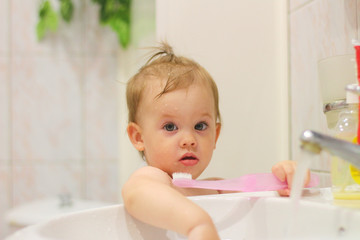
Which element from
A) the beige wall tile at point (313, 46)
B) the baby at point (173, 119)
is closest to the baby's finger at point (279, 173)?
the baby at point (173, 119)

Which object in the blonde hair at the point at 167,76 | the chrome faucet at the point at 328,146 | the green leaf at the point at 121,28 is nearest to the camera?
the chrome faucet at the point at 328,146

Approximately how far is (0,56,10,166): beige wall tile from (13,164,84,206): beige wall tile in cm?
8

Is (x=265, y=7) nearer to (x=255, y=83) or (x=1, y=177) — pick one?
(x=255, y=83)

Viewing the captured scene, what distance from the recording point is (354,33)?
0.71 meters

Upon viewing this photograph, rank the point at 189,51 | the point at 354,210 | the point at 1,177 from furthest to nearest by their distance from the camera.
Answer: the point at 1,177 < the point at 189,51 < the point at 354,210

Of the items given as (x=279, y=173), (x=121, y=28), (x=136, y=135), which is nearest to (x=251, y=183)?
(x=279, y=173)

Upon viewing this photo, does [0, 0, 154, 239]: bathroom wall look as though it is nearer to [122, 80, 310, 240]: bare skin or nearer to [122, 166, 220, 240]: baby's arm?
[122, 80, 310, 240]: bare skin

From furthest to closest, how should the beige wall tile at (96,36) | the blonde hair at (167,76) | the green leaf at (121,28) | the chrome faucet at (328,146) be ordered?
the beige wall tile at (96,36) → the green leaf at (121,28) → the blonde hair at (167,76) → the chrome faucet at (328,146)

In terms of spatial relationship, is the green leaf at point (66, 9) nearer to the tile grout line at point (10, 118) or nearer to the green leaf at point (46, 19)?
the green leaf at point (46, 19)

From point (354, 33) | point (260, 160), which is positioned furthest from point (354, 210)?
point (260, 160)

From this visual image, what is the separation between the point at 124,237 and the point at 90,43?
1.52 meters

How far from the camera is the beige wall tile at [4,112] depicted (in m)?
1.87

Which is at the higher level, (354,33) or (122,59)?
(122,59)

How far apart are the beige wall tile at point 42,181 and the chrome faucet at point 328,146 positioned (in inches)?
65.5
